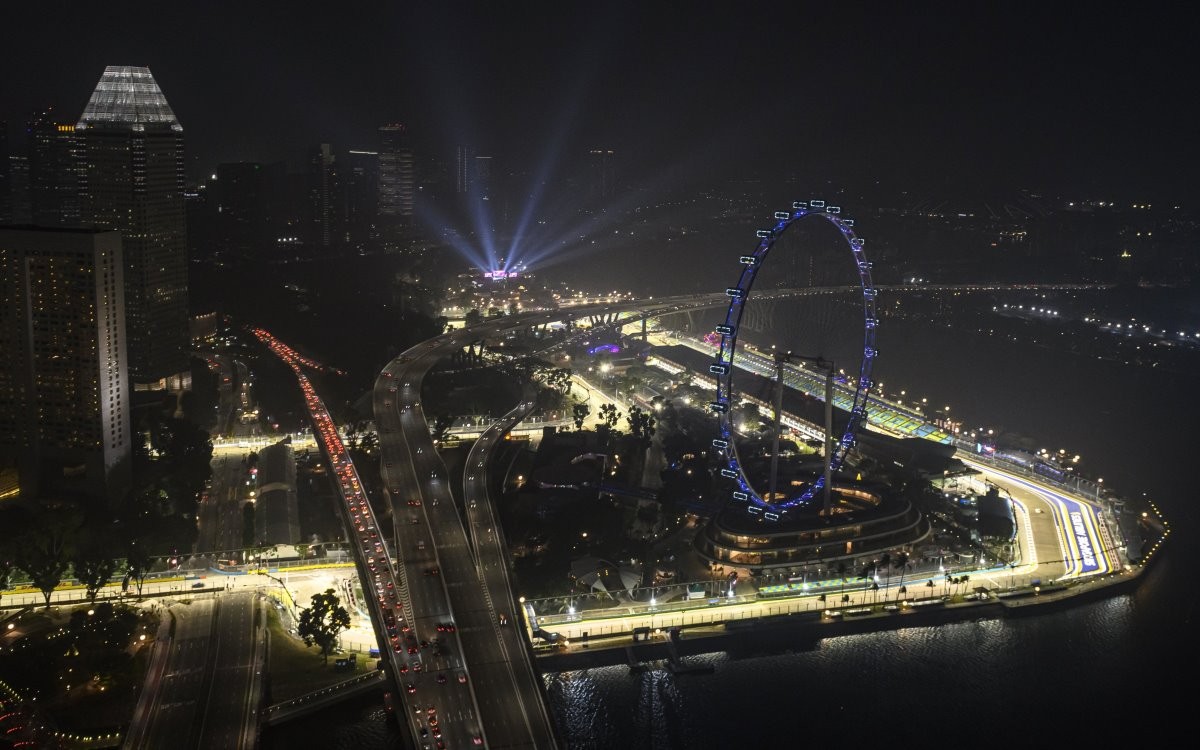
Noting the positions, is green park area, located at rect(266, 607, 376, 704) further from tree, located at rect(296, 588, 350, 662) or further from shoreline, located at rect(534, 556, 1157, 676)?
shoreline, located at rect(534, 556, 1157, 676)

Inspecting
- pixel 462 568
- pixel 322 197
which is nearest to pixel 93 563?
pixel 462 568

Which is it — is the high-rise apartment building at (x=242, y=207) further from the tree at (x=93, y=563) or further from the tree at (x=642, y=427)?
the tree at (x=93, y=563)

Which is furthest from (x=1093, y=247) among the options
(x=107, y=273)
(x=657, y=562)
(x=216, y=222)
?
(x=107, y=273)

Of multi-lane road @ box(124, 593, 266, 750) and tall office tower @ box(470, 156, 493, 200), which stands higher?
tall office tower @ box(470, 156, 493, 200)

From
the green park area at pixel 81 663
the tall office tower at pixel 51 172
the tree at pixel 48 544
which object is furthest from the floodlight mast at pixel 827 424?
the tall office tower at pixel 51 172

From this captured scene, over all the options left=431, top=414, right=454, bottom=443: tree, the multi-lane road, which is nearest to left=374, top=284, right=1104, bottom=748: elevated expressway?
left=431, top=414, right=454, bottom=443: tree

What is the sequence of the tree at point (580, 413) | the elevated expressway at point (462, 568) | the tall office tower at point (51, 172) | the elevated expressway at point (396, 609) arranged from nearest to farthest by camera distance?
the elevated expressway at point (396, 609) < the elevated expressway at point (462, 568) < the tree at point (580, 413) < the tall office tower at point (51, 172)
